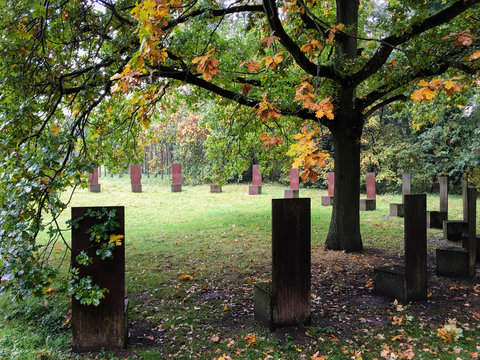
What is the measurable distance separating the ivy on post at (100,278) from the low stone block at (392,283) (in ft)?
12.5

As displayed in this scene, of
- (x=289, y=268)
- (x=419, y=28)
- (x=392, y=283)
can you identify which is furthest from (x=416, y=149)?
(x=289, y=268)

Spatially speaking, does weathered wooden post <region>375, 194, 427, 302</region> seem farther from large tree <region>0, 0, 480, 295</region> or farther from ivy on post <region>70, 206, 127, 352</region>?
ivy on post <region>70, 206, 127, 352</region>

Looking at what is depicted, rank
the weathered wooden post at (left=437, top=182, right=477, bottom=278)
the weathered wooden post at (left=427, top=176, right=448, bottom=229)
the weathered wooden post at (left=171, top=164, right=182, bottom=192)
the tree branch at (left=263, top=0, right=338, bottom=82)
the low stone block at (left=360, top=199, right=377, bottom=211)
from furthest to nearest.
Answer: the weathered wooden post at (left=171, top=164, right=182, bottom=192) < the low stone block at (left=360, top=199, right=377, bottom=211) < the weathered wooden post at (left=427, top=176, right=448, bottom=229) < the weathered wooden post at (left=437, top=182, right=477, bottom=278) < the tree branch at (left=263, top=0, right=338, bottom=82)

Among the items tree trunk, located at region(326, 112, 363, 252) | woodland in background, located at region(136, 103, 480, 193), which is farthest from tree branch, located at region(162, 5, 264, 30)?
woodland in background, located at region(136, 103, 480, 193)

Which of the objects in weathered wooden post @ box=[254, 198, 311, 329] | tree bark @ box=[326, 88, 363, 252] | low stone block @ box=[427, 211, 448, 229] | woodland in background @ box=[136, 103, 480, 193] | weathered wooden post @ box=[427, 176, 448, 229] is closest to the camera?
weathered wooden post @ box=[254, 198, 311, 329]

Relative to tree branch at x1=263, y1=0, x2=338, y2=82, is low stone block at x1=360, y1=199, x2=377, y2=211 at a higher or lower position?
lower

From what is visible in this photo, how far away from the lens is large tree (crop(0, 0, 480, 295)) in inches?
125

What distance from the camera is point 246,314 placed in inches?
187

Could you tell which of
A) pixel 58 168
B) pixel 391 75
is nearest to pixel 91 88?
pixel 58 168

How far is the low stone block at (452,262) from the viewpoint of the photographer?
5895mm

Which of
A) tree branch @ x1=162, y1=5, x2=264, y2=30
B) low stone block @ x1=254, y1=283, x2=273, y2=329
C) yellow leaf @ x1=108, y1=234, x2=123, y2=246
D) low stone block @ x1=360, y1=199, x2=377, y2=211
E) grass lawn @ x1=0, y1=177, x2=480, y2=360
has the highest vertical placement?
tree branch @ x1=162, y1=5, x2=264, y2=30

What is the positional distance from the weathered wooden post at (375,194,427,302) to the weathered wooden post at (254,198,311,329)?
1588 mm

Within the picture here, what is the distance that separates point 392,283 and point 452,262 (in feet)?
5.90

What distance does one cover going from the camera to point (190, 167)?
92.5ft
